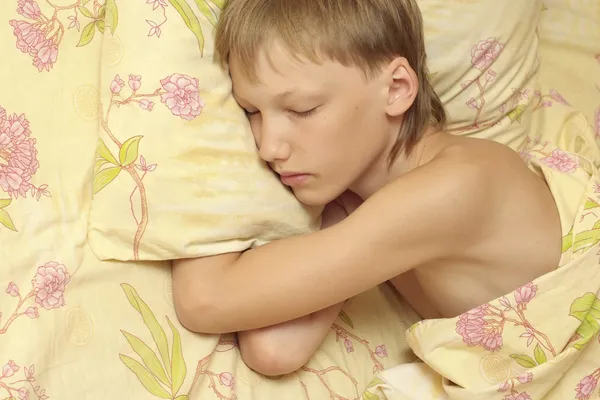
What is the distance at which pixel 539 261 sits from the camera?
40.7 inches

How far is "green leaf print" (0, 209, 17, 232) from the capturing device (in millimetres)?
940

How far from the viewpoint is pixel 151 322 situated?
101 centimetres

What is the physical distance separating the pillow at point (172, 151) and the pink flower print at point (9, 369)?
20 centimetres

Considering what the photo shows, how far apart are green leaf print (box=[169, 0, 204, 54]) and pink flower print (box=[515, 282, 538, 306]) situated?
58 cm

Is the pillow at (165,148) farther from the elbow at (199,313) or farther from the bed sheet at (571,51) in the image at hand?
the bed sheet at (571,51)

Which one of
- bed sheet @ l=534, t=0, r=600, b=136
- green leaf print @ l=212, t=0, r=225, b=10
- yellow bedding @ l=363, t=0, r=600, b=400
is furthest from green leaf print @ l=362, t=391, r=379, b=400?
bed sheet @ l=534, t=0, r=600, b=136

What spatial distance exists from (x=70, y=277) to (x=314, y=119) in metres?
0.40

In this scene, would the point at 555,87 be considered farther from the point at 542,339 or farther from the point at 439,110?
the point at 542,339

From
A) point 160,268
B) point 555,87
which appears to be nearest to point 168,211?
point 160,268

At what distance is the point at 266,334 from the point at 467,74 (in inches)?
22.2

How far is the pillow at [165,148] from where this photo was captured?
100cm

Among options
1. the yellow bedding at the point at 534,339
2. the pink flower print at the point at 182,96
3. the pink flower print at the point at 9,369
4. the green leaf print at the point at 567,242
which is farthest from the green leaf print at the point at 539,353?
the pink flower print at the point at 9,369

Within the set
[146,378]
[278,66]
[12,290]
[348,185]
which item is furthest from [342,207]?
[12,290]

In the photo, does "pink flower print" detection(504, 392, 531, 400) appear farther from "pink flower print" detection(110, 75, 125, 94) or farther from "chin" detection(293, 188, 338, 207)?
"pink flower print" detection(110, 75, 125, 94)
